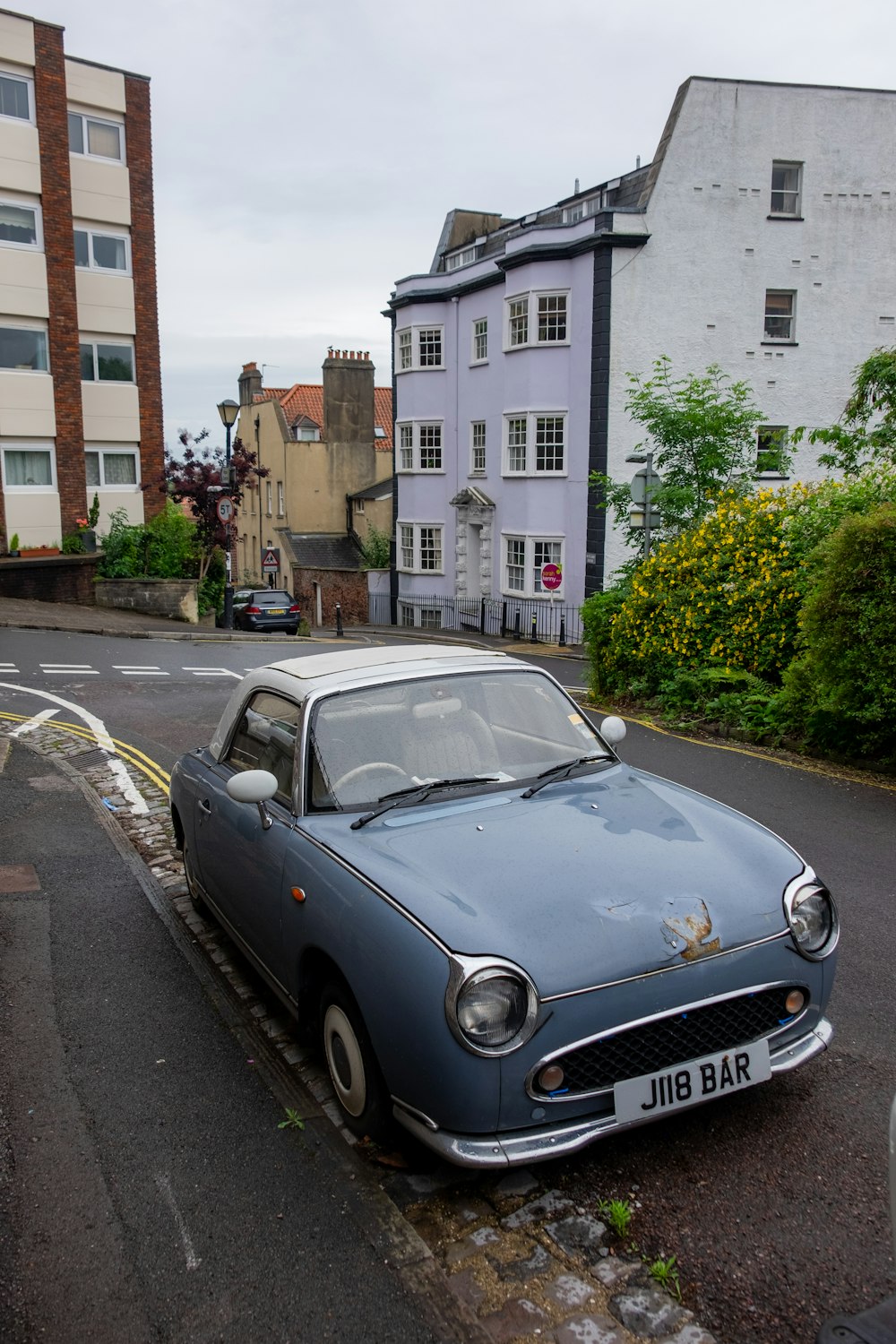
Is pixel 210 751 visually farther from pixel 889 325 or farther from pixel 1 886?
pixel 889 325

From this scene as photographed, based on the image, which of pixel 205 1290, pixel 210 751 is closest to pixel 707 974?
pixel 205 1290

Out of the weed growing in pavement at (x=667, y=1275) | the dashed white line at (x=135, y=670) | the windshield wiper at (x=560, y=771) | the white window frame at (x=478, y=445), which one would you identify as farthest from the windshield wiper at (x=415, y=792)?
the white window frame at (x=478, y=445)

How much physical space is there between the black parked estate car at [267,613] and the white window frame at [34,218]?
12.0 meters

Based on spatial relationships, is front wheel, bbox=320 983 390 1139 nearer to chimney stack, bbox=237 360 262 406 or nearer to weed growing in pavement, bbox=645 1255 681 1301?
weed growing in pavement, bbox=645 1255 681 1301

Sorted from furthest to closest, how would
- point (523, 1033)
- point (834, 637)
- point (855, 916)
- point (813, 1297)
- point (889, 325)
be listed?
point (889, 325) → point (834, 637) → point (855, 916) → point (523, 1033) → point (813, 1297)

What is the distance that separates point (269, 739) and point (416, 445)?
3387 cm

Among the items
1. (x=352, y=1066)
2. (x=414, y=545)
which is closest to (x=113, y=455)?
(x=414, y=545)

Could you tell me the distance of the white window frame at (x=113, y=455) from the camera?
3044cm

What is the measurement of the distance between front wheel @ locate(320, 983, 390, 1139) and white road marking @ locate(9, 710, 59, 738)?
8.95m

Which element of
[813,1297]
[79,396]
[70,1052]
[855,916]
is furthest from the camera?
[79,396]

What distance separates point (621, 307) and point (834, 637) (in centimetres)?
2298

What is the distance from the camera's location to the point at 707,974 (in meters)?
3.42

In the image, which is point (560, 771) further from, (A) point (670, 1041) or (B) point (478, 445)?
(B) point (478, 445)

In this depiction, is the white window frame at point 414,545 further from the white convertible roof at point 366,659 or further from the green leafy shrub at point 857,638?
the white convertible roof at point 366,659
